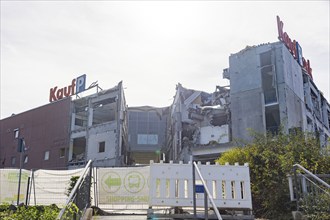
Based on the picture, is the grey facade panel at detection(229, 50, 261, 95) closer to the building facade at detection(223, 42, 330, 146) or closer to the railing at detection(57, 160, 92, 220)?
the building facade at detection(223, 42, 330, 146)

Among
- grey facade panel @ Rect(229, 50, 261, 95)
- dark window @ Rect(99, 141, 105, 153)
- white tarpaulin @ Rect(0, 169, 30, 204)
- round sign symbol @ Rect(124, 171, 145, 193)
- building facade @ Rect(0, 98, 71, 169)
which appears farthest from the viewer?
building facade @ Rect(0, 98, 71, 169)

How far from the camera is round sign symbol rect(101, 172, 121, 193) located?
12289 mm

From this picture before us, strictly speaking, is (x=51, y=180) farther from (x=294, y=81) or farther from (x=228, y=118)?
(x=294, y=81)

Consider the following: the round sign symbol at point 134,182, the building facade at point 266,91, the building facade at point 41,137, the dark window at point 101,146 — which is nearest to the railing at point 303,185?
the round sign symbol at point 134,182

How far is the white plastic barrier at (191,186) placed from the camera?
24.1ft

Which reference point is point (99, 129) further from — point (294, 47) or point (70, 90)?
point (294, 47)

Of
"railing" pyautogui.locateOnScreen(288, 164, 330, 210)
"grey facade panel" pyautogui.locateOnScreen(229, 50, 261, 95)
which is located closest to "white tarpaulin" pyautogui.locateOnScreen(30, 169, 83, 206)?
"railing" pyautogui.locateOnScreen(288, 164, 330, 210)

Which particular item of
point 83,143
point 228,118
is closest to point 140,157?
point 83,143

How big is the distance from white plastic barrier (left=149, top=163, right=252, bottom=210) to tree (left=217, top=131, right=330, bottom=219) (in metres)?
1.44

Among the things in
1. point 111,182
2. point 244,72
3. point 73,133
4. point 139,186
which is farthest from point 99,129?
point 139,186

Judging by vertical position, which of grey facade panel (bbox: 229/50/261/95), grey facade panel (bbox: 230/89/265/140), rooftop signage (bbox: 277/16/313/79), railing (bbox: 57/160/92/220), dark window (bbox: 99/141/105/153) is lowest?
railing (bbox: 57/160/92/220)

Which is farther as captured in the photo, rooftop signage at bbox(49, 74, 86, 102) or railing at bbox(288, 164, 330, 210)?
rooftop signage at bbox(49, 74, 86, 102)

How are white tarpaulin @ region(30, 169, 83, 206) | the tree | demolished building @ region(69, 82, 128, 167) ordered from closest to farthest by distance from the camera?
the tree, white tarpaulin @ region(30, 169, 83, 206), demolished building @ region(69, 82, 128, 167)

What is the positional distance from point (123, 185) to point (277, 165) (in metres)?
5.96
